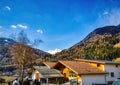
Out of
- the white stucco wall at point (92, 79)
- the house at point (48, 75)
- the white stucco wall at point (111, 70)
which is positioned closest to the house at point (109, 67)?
the white stucco wall at point (111, 70)

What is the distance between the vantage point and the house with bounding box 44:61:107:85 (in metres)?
44.2

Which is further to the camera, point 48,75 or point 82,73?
point 48,75

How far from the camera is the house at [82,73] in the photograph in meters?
44.2

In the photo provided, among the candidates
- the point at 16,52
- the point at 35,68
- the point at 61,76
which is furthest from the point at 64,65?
the point at 16,52

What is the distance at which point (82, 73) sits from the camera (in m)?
43.7

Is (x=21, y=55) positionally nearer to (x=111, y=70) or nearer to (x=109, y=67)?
(x=109, y=67)

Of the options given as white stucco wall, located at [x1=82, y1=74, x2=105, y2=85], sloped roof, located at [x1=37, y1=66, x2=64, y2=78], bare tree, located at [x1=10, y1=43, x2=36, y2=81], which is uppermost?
bare tree, located at [x1=10, y1=43, x2=36, y2=81]

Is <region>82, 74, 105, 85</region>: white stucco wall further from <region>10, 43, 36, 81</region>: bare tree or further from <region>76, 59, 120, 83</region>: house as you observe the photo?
<region>10, 43, 36, 81</region>: bare tree

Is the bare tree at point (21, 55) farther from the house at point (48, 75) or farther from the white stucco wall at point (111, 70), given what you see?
the white stucco wall at point (111, 70)

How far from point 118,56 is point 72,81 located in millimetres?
80303

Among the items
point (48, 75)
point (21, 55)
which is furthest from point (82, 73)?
point (21, 55)

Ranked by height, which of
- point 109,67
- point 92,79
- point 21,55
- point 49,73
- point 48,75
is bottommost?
point 92,79

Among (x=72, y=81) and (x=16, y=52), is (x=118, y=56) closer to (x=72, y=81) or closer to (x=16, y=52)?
(x=16, y=52)

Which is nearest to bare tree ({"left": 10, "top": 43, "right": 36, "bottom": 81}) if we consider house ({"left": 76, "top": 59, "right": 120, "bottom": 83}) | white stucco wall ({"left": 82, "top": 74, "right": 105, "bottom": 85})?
house ({"left": 76, "top": 59, "right": 120, "bottom": 83})
